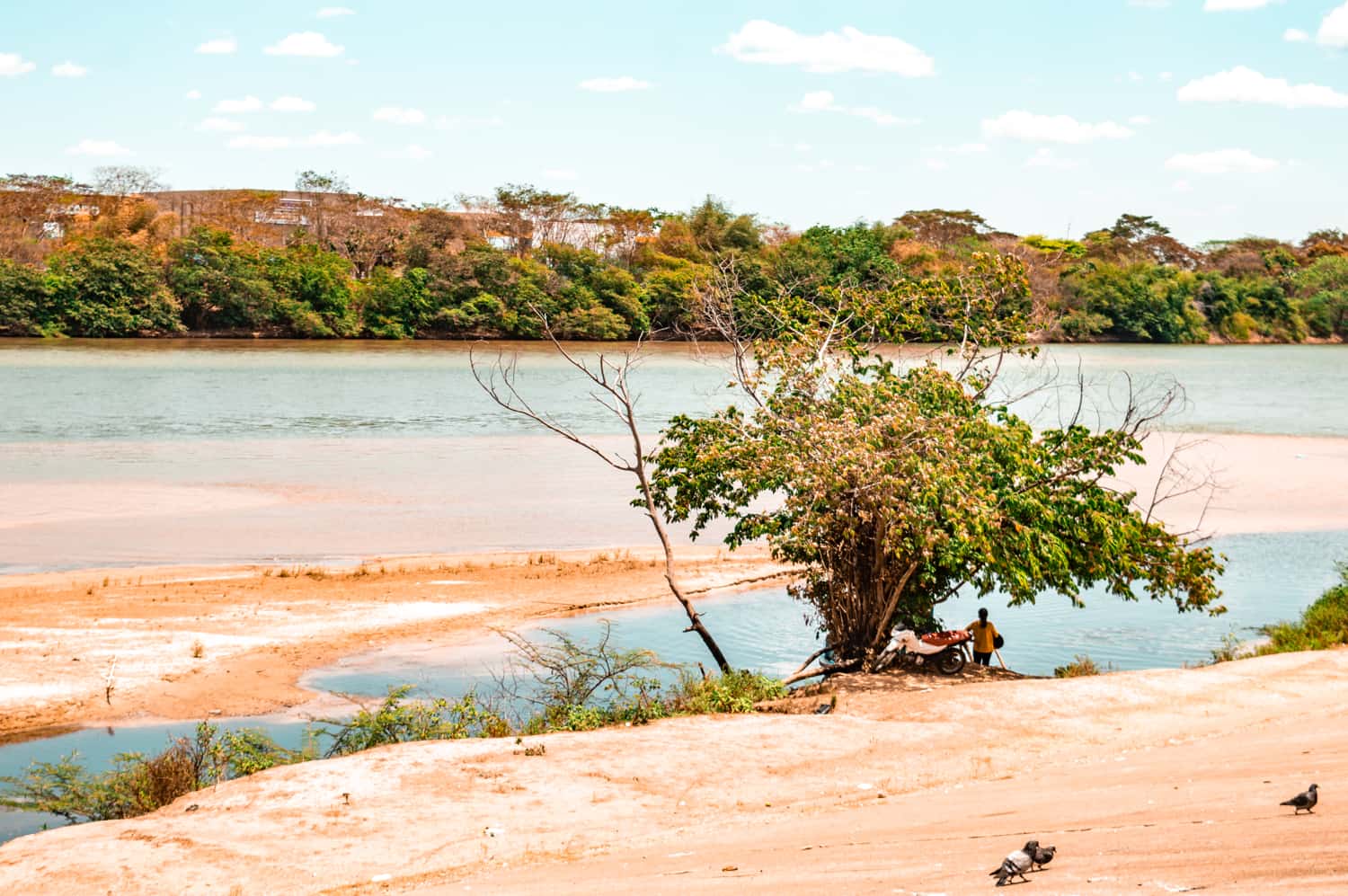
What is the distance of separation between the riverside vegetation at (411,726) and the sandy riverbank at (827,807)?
1.69ft

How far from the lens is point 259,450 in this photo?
3834cm

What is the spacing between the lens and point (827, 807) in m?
9.85

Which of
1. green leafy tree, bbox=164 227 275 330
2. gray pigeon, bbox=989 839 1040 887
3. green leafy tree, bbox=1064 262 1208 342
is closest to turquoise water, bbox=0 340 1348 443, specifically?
green leafy tree, bbox=164 227 275 330

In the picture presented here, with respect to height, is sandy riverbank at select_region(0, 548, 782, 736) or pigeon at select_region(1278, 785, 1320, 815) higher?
pigeon at select_region(1278, 785, 1320, 815)

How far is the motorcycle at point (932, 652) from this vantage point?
15391mm

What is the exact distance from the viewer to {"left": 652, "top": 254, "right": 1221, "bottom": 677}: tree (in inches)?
560

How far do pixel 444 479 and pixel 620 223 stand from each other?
266 feet

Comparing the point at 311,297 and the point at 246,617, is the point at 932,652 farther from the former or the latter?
the point at 311,297

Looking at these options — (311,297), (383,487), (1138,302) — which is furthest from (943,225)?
(383,487)

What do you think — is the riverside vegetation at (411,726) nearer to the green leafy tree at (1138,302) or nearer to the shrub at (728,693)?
the shrub at (728,693)

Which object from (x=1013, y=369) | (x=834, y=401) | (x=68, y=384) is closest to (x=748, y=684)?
(x=834, y=401)

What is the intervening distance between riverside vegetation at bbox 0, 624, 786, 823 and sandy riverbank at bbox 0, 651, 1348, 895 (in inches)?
20.3

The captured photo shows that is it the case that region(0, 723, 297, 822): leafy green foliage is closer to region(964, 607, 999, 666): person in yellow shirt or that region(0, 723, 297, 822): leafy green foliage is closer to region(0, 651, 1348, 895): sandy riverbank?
region(0, 651, 1348, 895): sandy riverbank

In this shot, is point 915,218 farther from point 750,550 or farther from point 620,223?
point 750,550
